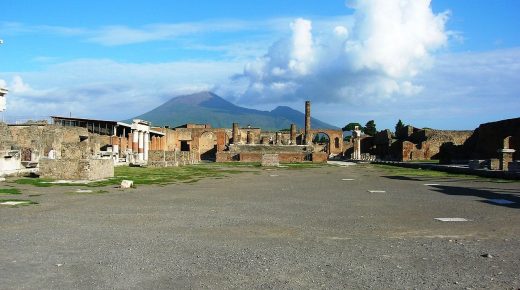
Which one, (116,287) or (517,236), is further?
(517,236)

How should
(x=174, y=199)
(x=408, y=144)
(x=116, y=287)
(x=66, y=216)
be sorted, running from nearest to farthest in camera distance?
(x=116, y=287), (x=66, y=216), (x=174, y=199), (x=408, y=144)

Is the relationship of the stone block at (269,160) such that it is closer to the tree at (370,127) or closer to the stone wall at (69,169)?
the stone wall at (69,169)

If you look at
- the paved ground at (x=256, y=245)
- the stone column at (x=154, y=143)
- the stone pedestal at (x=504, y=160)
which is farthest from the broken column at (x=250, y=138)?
the paved ground at (x=256, y=245)

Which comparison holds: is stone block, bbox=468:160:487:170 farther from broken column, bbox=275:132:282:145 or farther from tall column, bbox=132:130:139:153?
broken column, bbox=275:132:282:145

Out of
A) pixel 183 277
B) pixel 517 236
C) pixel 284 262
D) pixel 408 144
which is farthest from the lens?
pixel 408 144

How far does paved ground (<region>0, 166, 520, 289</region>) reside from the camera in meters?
5.47

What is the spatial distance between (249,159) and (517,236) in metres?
50.6

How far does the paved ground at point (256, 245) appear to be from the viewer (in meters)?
5.47

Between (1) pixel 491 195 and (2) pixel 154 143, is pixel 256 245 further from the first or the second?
(2) pixel 154 143

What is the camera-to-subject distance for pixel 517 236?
8289 millimetres

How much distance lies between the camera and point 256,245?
7406 millimetres

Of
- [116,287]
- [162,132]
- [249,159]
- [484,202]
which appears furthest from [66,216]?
[162,132]

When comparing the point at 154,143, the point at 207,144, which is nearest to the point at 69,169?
the point at 154,143

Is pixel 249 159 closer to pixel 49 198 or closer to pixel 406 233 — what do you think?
pixel 49 198
